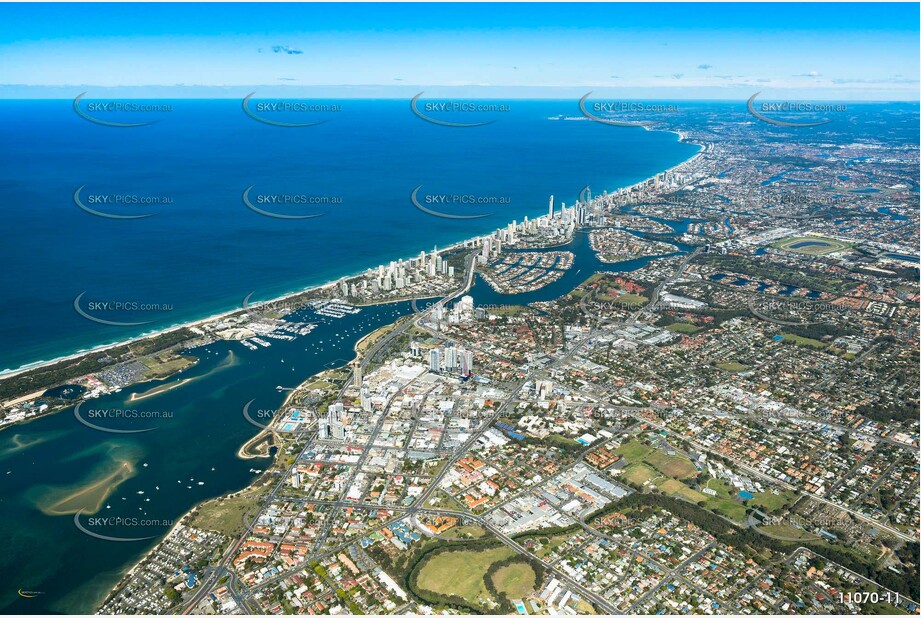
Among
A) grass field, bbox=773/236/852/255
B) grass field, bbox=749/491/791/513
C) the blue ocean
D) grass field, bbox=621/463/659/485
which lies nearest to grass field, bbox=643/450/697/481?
grass field, bbox=621/463/659/485

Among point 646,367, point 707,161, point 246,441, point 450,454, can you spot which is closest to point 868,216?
point 707,161

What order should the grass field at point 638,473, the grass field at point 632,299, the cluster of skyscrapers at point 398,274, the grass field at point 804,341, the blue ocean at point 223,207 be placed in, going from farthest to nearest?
the cluster of skyscrapers at point 398,274 < the grass field at point 632,299 < the blue ocean at point 223,207 < the grass field at point 804,341 < the grass field at point 638,473

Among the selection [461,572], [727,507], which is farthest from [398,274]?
[727,507]

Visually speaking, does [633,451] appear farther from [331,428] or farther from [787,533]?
[331,428]

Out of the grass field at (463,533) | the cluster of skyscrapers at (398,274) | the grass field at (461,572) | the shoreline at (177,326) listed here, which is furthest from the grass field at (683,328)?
the grass field at (461,572)

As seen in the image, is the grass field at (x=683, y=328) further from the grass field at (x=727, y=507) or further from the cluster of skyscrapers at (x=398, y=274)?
the cluster of skyscrapers at (x=398, y=274)
